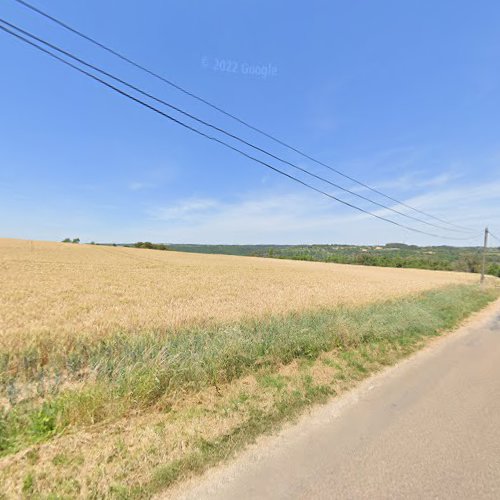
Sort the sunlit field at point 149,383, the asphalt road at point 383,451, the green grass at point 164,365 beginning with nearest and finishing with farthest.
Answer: the asphalt road at point 383,451, the sunlit field at point 149,383, the green grass at point 164,365

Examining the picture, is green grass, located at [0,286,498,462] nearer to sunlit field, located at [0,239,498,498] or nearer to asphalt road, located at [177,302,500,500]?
sunlit field, located at [0,239,498,498]

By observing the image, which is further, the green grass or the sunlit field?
the green grass

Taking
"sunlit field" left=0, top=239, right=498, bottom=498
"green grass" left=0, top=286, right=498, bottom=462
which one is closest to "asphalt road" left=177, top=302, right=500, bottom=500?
"sunlit field" left=0, top=239, right=498, bottom=498

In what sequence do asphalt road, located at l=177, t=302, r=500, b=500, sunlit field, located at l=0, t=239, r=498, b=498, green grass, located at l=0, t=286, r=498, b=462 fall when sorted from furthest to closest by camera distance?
green grass, located at l=0, t=286, r=498, b=462
sunlit field, located at l=0, t=239, r=498, b=498
asphalt road, located at l=177, t=302, r=500, b=500

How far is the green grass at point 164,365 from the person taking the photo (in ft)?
11.0

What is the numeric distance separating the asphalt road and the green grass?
438mm

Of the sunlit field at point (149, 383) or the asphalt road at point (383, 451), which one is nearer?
the asphalt road at point (383, 451)

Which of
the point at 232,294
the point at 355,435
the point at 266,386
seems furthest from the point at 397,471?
the point at 232,294

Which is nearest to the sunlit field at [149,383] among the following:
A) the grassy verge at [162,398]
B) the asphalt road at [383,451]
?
the grassy verge at [162,398]

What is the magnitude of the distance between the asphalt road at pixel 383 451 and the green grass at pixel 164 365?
17.2 inches

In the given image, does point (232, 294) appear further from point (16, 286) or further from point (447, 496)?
point (447, 496)

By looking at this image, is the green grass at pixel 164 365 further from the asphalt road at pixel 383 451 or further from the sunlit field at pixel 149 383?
the asphalt road at pixel 383 451

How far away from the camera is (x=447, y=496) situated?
255 centimetres

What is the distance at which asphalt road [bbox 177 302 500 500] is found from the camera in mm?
2611
